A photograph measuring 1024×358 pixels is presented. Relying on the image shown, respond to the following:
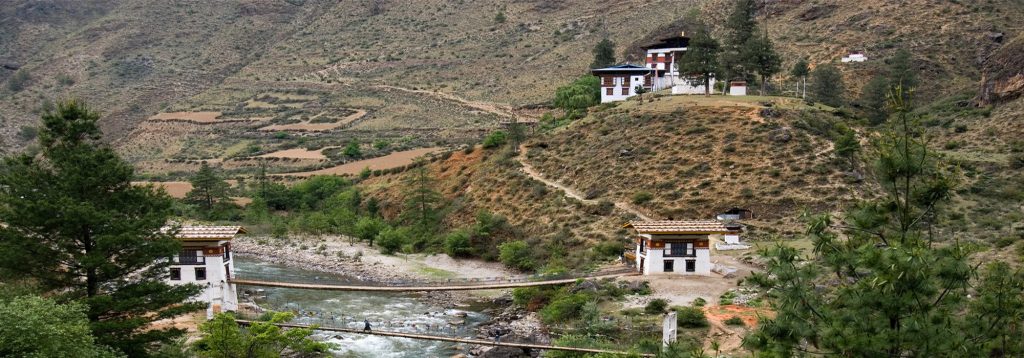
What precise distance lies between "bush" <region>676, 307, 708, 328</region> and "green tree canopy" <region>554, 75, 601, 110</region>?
32.5m

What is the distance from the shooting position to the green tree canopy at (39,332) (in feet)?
46.4

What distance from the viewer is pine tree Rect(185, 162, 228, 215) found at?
57.7 m

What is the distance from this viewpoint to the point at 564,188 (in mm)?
43781

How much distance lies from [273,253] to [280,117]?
4182cm

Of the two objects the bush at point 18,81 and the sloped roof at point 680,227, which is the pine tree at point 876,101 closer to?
the sloped roof at point 680,227

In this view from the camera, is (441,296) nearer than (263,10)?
Yes

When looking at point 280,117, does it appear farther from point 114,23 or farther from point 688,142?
point 688,142

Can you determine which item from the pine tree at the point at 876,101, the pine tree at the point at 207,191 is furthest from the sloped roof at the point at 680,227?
the pine tree at the point at 207,191

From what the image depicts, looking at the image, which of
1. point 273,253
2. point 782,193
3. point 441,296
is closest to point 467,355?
Result: point 441,296

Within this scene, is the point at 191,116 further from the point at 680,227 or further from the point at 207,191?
the point at 680,227

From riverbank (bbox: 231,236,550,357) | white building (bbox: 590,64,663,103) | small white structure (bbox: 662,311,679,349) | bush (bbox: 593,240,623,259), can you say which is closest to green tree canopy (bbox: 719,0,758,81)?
white building (bbox: 590,64,663,103)

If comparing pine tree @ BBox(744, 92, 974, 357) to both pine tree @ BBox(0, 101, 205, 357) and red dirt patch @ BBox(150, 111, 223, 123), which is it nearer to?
pine tree @ BBox(0, 101, 205, 357)

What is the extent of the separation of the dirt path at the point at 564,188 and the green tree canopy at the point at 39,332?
1049 inches

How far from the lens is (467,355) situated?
25.3 m
